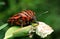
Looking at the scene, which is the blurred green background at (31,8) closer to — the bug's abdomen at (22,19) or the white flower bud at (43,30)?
the bug's abdomen at (22,19)

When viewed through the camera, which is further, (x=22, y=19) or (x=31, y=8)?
(x=31, y=8)

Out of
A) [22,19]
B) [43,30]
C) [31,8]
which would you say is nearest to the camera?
[43,30]

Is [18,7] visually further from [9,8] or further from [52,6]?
[52,6]

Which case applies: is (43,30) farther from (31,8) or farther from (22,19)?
(31,8)

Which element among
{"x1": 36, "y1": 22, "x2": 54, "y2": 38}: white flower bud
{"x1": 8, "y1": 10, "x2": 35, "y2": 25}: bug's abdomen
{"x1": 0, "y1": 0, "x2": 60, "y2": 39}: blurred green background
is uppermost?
{"x1": 0, "y1": 0, "x2": 60, "y2": 39}: blurred green background

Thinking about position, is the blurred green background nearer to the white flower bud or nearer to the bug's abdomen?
the bug's abdomen

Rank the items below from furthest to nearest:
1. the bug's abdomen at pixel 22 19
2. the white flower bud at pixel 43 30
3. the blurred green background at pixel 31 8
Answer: the blurred green background at pixel 31 8
the bug's abdomen at pixel 22 19
the white flower bud at pixel 43 30

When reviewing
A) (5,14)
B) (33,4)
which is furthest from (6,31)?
(33,4)

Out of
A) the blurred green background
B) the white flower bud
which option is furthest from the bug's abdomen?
the blurred green background

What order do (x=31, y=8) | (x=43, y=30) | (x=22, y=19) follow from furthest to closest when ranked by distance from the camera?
(x=31, y=8)
(x=22, y=19)
(x=43, y=30)

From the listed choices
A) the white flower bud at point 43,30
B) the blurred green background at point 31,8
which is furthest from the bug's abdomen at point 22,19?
the blurred green background at point 31,8

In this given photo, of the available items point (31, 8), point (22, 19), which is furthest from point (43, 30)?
point (31, 8)
